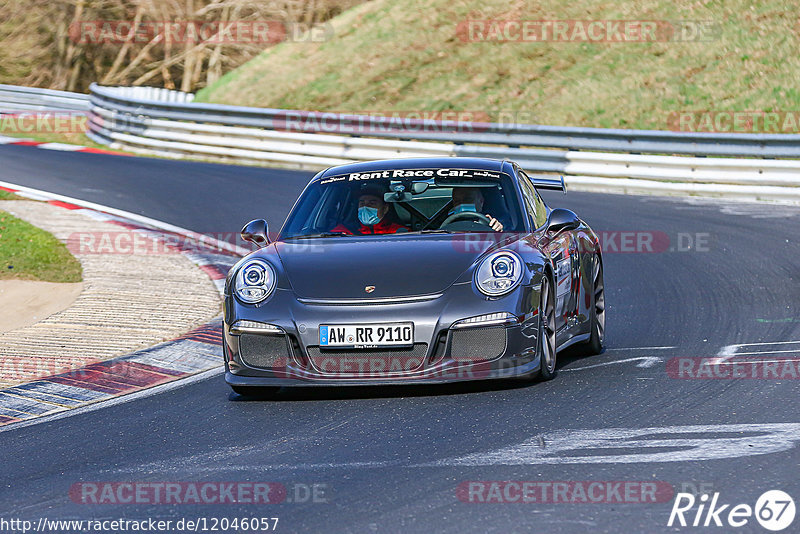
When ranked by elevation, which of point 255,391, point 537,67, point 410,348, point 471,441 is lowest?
point 255,391

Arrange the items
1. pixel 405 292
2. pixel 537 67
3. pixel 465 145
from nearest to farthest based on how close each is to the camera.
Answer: pixel 405 292
pixel 465 145
pixel 537 67

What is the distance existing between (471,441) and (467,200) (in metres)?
2.54

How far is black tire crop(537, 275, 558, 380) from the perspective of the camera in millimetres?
7289

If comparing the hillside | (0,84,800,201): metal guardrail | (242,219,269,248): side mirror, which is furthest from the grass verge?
the hillside

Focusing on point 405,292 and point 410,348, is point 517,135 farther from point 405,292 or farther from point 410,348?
point 410,348

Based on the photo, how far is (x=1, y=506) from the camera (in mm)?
5320

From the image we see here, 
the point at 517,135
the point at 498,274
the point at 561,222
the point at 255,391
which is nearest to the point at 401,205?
the point at 561,222

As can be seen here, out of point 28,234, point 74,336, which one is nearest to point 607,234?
point 28,234

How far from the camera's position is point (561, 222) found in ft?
26.4

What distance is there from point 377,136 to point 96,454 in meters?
16.8

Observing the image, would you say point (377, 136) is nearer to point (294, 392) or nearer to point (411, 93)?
point (411, 93)

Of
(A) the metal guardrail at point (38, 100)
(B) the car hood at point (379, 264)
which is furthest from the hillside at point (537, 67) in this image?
(B) the car hood at point (379, 264)

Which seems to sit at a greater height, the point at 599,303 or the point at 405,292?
the point at 405,292

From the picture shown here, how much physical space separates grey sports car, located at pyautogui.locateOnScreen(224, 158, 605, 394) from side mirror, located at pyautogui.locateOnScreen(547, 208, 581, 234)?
11mm
